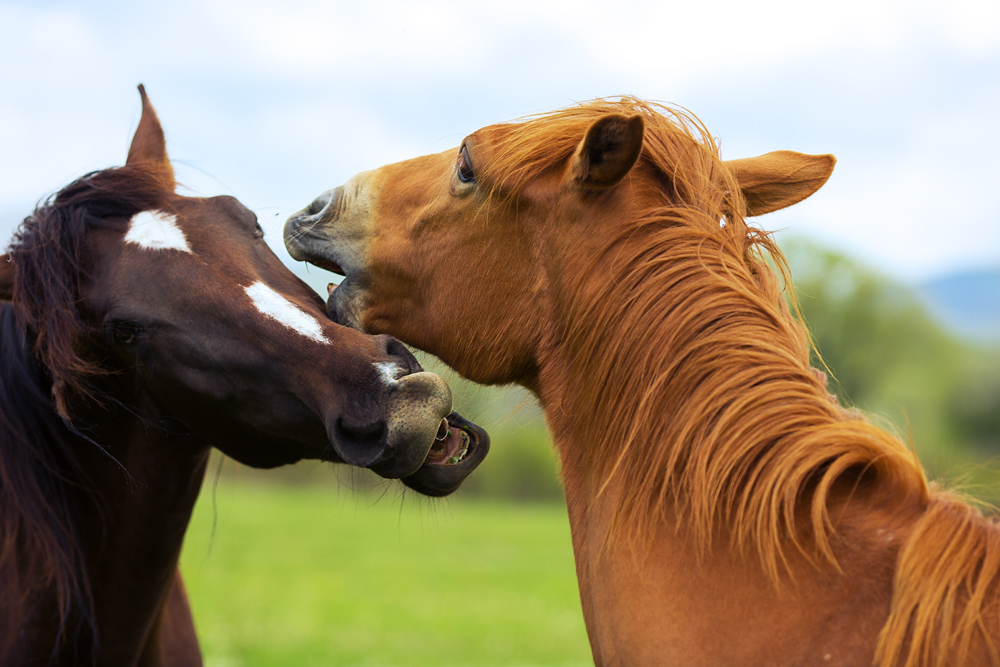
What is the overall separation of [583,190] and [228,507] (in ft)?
93.4

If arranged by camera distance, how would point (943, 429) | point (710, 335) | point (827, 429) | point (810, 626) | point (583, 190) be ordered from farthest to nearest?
point (943, 429), point (583, 190), point (710, 335), point (827, 429), point (810, 626)

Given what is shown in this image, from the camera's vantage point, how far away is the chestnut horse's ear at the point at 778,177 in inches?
104

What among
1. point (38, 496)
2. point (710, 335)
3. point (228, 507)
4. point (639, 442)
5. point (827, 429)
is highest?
point (710, 335)

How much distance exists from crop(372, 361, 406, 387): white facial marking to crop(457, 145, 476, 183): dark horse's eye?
25.6 inches

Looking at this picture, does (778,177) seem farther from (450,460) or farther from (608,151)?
(450,460)

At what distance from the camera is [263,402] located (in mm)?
2643

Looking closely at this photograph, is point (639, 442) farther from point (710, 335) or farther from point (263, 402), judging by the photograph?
point (263, 402)

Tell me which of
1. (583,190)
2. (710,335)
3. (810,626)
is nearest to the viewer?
(810,626)

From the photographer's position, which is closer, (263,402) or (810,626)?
(810,626)

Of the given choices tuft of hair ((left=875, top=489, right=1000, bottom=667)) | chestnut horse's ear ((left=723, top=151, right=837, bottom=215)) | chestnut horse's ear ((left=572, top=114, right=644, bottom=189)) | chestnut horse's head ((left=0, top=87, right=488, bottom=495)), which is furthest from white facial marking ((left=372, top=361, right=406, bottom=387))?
tuft of hair ((left=875, top=489, right=1000, bottom=667))

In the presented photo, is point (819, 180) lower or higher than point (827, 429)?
higher

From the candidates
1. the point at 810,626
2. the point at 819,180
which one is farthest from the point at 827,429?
the point at 819,180

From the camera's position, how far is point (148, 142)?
3424 millimetres

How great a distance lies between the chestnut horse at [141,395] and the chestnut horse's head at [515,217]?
189 mm
